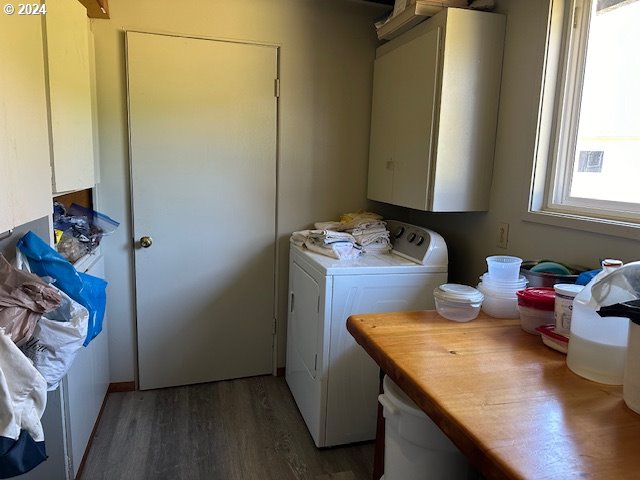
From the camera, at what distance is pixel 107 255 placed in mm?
Result: 2521

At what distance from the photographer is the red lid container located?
4.40ft

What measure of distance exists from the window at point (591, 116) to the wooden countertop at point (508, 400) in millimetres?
720

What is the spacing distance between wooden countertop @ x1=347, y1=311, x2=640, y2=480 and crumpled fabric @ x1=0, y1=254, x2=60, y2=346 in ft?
3.07

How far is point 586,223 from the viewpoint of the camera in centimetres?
162

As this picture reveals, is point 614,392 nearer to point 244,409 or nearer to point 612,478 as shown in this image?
point 612,478

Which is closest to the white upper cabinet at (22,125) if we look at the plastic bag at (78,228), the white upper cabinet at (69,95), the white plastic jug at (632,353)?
the white upper cabinet at (69,95)

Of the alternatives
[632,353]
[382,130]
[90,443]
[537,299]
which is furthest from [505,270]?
[90,443]

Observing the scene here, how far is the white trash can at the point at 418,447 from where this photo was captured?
1.21 meters

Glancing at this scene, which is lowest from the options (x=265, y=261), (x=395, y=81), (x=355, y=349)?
(x=355, y=349)

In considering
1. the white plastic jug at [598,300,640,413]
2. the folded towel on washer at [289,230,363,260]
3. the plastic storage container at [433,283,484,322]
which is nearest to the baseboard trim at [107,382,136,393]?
the folded towel on washer at [289,230,363,260]

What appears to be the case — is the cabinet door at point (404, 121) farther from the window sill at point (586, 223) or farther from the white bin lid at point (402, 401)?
the white bin lid at point (402, 401)

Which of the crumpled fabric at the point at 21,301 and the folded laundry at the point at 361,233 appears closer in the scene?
the crumpled fabric at the point at 21,301

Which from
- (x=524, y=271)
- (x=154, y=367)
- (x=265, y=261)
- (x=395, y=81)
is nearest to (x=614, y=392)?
(x=524, y=271)

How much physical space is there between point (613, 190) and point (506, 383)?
1058mm
